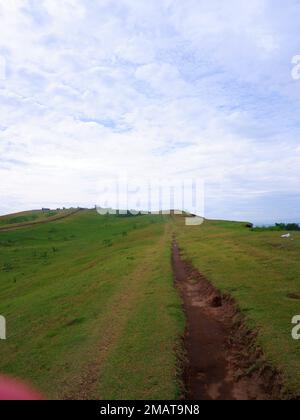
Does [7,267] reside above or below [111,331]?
below

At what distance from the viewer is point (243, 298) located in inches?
691

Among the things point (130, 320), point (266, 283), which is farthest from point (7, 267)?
point (266, 283)

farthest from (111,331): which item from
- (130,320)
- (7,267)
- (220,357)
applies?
(7,267)

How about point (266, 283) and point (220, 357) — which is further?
point (266, 283)

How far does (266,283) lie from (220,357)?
25.8 feet

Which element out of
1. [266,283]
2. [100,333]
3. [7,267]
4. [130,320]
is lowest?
[7,267]

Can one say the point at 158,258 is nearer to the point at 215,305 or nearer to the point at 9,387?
the point at 215,305

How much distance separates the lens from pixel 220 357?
1276 cm

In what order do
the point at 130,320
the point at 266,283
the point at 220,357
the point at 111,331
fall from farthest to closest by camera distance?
the point at 266,283
the point at 130,320
the point at 111,331
the point at 220,357

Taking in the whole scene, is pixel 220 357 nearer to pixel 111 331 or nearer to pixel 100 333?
pixel 111 331

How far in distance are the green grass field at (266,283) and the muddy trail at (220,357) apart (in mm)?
509

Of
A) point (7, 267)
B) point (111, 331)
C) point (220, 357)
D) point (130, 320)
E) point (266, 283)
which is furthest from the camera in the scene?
point (7, 267)

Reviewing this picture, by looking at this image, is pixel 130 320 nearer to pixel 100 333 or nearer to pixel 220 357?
pixel 100 333
